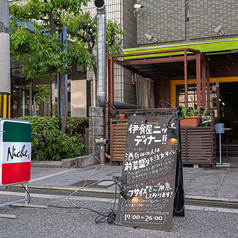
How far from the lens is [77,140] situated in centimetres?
1099

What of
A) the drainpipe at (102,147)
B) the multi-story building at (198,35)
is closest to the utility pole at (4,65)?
the drainpipe at (102,147)

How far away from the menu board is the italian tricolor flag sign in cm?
190

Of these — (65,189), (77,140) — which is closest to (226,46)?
(77,140)

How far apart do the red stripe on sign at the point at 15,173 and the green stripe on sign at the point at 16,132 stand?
426 mm

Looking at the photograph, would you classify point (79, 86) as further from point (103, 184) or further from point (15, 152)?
point (15, 152)

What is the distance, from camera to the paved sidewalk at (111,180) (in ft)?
18.8

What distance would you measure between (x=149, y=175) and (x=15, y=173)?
2284 millimetres

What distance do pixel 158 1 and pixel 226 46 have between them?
16.4 feet

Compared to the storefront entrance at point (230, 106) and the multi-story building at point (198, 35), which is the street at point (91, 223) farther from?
the storefront entrance at point (230, 106)

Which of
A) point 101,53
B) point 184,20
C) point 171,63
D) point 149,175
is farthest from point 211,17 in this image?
point 149,175

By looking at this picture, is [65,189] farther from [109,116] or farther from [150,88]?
[150,88]

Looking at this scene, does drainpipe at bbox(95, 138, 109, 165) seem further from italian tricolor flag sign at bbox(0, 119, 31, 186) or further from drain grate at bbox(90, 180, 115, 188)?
italian tricolor flag sign at bbox(0, 119, 31, 186)

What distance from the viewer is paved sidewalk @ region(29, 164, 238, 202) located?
5.73 metres

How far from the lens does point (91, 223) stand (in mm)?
4148
